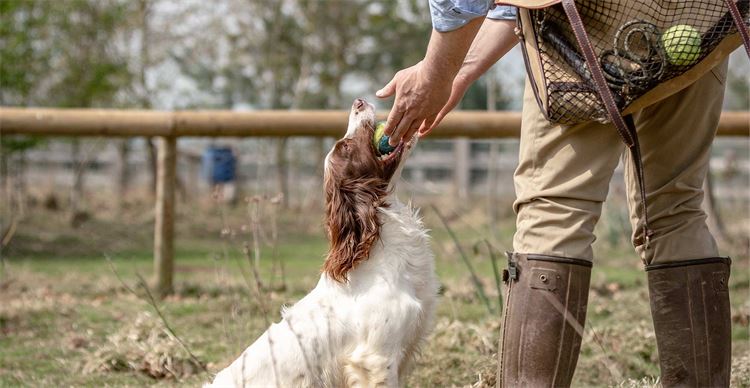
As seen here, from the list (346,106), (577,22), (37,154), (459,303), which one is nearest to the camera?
(577,22)

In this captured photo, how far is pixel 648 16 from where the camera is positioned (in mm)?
2545

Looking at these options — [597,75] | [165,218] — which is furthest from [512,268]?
[165,218]

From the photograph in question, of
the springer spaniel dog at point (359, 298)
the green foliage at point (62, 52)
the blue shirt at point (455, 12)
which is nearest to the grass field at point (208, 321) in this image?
the springer spaniel dog at point (359, 298)

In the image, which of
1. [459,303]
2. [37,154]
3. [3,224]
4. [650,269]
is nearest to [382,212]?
[650,269]

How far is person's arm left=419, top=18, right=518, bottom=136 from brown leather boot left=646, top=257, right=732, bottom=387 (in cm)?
87

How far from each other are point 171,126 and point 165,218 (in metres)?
0.62

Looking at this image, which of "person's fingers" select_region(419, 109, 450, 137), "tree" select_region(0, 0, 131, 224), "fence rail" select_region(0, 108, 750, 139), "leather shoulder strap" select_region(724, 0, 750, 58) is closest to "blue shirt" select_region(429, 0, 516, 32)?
"person's fingers" select_region(419, 109, 450, 137)

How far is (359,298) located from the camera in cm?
319

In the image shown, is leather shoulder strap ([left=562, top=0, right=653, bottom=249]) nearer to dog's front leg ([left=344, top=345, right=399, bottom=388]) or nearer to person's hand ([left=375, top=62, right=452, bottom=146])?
person's hand ([left=375, top=62, right=452, bottom=146])

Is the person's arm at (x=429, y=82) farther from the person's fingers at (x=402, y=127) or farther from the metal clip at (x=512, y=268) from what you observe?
the metal clip at (x=512, y=268)

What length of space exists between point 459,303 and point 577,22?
336 cm

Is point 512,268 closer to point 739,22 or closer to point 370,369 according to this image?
point 370,369

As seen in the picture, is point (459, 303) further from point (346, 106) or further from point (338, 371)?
point (346, 106)

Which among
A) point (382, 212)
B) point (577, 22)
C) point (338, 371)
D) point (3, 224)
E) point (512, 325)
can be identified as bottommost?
point (3, 224)
